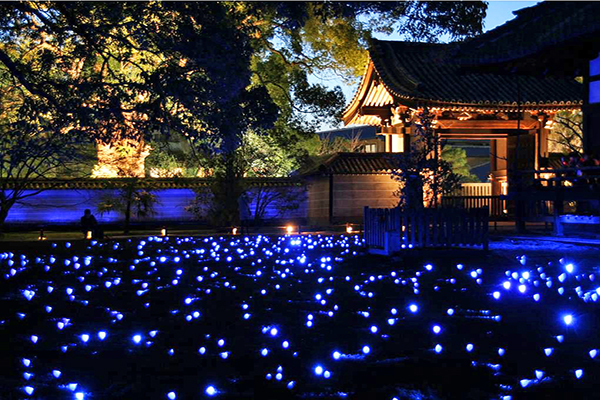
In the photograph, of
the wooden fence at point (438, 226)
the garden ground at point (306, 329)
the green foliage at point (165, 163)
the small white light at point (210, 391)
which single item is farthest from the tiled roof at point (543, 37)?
the green foliage at point (165, 163)

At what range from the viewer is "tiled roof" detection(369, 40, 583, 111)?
28.6 m

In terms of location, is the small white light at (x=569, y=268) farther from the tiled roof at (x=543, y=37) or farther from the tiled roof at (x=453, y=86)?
the tiled roof at (x=453, y=86)

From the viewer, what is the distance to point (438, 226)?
15.6 m

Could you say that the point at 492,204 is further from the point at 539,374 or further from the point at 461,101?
the point at 539,374

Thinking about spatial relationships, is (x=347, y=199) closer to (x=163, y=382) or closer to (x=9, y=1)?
(x=9, y=1)

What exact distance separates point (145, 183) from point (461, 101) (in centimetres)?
1464

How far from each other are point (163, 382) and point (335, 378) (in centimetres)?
135

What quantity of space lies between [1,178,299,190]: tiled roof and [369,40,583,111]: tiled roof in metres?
7.53

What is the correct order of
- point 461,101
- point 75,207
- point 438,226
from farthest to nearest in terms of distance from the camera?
point 75,207 → point 461,101 → point 438,226

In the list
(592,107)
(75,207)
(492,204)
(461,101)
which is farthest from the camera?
(75,207)

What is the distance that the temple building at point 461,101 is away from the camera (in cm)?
2889

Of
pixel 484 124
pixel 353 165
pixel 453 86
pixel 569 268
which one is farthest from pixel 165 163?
pixel 569 268

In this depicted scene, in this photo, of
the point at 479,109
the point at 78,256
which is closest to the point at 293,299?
the point at 78,256

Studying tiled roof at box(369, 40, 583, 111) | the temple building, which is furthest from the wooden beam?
tiled roof at box(369, 40, 583, 111)
